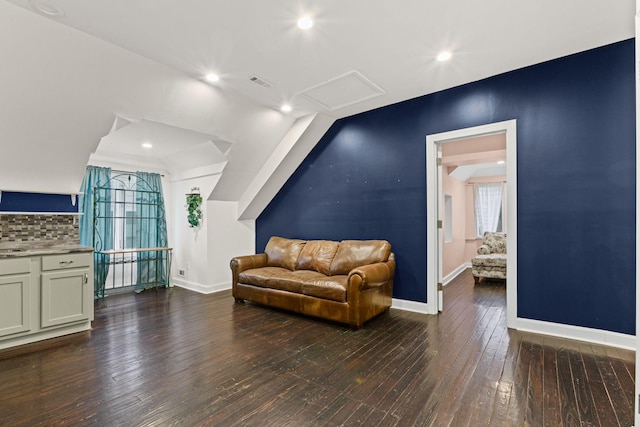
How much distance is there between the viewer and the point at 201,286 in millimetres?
5117

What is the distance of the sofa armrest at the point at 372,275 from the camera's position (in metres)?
3.25

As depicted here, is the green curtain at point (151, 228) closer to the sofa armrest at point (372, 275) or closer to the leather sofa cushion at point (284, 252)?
the leather sofa cushion at point (284, 252)

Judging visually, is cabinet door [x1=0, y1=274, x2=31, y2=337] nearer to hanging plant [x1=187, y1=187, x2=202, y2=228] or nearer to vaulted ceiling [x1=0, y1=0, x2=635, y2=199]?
vaulted ceiling [x1=0, y1=0, x2=635, y2=199]

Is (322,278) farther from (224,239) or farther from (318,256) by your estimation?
(224,239)

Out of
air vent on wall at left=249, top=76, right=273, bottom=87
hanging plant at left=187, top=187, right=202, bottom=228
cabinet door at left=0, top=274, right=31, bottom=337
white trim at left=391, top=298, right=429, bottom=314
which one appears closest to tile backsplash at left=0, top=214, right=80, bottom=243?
cabinet door at left=0, top=274, right=31, bottom=337

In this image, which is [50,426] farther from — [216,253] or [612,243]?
[612,243]

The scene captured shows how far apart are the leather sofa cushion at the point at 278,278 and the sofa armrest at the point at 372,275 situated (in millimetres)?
627

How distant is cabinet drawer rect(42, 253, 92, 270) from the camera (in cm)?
302

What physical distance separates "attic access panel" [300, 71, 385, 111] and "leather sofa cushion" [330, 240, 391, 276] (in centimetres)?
184

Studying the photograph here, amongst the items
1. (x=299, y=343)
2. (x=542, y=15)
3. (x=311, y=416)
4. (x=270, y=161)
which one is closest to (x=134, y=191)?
(x=270, y=161)

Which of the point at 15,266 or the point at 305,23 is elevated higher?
the point at 305,23

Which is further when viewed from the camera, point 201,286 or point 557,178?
point 201,286

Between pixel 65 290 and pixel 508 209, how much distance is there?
184 inches

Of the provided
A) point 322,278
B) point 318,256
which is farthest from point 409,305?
point 318,256
